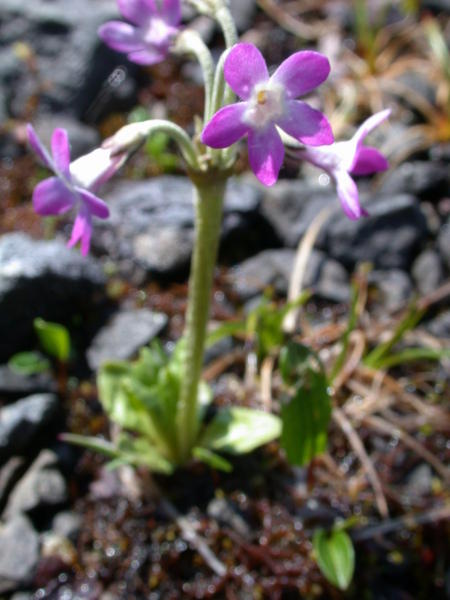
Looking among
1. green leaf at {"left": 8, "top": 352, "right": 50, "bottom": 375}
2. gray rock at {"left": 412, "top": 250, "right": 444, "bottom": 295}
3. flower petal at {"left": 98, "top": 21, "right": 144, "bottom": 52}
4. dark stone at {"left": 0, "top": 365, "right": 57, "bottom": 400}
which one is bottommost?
dark stone at {"left": 0, "top": 365, "right": 57, "bottom": 400}

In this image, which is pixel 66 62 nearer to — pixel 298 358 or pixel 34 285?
pixel 34 285

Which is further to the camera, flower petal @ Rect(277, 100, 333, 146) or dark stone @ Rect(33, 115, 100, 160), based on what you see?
dark stone @ Rect(33, 115, 100, 160)

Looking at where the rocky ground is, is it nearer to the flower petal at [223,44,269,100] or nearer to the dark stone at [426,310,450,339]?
the dark stone at [426,310,450,339]

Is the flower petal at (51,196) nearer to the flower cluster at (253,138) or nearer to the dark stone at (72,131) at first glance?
the flower cluster at (253,138)

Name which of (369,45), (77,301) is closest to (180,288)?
(77,301)

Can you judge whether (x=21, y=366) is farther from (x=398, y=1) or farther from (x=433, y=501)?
(x=398, y=1)

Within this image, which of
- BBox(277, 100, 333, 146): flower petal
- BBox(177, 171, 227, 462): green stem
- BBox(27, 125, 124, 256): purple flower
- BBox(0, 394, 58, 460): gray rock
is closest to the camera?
BBox(277, 100, 333, 146): flower petal

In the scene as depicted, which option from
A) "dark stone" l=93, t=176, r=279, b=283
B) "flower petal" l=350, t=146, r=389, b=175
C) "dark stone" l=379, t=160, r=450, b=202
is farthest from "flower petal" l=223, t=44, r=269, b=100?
"dark stone" l=379, t=160, r=450, b=202
